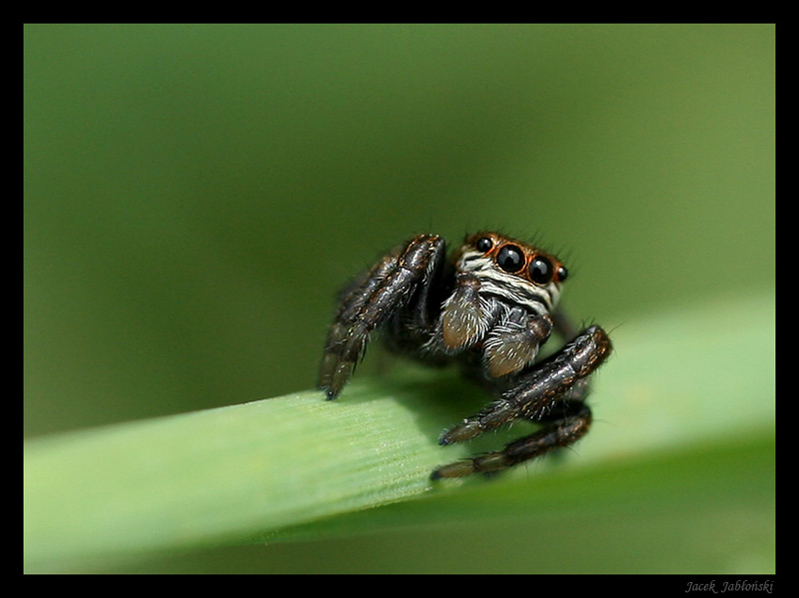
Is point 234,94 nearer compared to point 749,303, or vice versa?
point 749,303

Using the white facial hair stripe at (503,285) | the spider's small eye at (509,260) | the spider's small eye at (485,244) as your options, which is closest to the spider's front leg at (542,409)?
the white facial hair stripe at (503,285)

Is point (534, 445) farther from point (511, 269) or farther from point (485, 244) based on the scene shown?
point (485, 244)

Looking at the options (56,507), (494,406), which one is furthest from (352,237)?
(56,507)

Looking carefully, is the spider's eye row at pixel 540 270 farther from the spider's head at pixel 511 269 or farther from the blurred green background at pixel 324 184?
the blurred green background at pixel 324 184

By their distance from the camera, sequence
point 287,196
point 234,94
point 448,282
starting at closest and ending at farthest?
point 448,282 < point 234,94 < point 287,196

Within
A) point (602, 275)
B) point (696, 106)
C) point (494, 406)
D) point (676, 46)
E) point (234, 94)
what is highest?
point (676, 46)

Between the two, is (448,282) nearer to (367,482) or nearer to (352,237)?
(367,482)

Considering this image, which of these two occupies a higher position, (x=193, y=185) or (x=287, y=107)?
(x=287, y=107)

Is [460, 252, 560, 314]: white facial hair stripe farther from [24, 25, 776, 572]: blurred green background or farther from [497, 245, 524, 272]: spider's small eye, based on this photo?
[24, 25, 776, 572]: blurred green background
